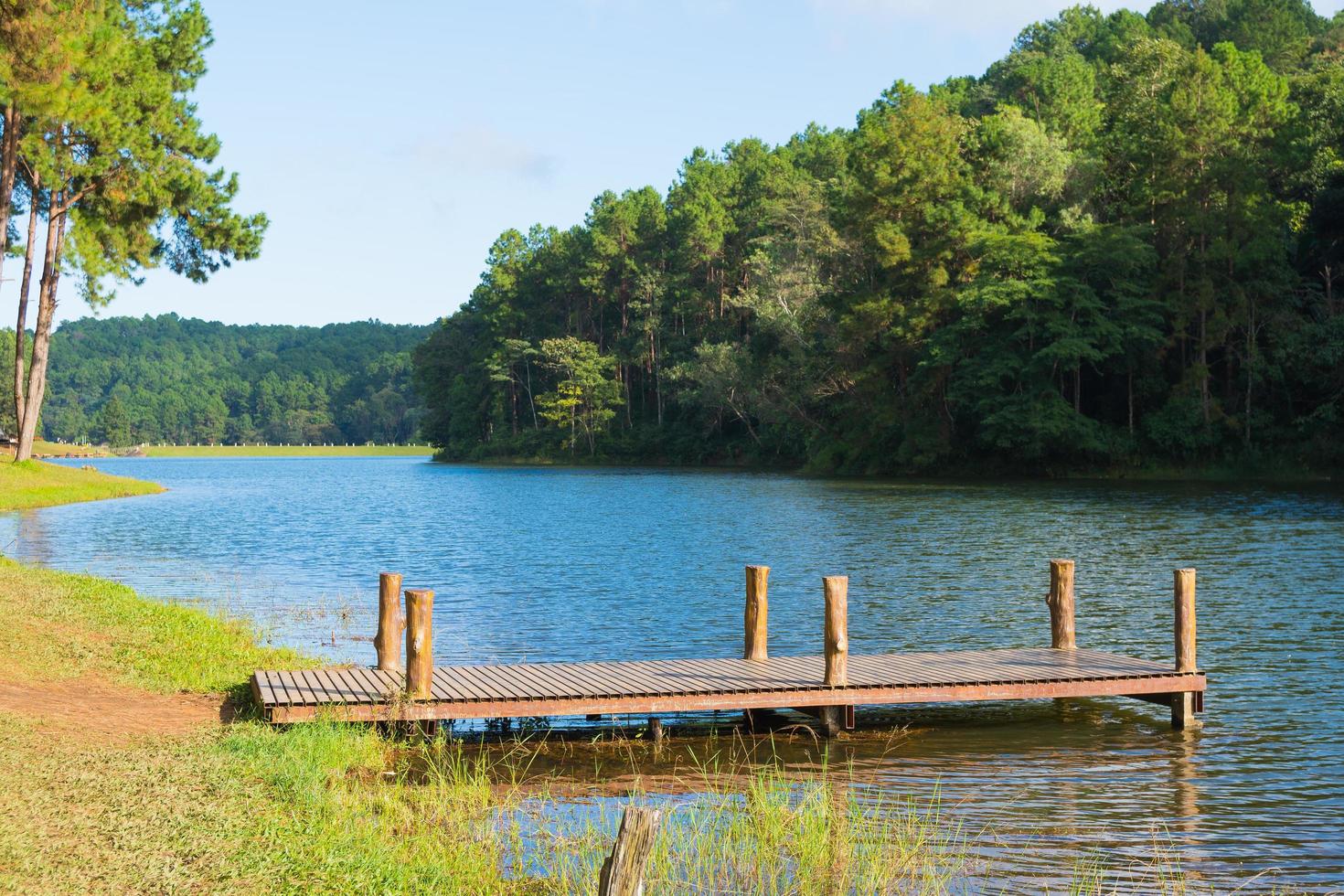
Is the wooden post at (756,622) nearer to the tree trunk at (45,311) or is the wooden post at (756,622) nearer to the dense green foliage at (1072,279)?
the tree trunk at (45,311)

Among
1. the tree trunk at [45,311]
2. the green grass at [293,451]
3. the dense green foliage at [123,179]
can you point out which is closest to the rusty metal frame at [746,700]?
the dense green foliage at [123,179]

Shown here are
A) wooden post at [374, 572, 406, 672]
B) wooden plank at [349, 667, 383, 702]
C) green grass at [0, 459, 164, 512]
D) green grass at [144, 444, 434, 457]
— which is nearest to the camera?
wooden plank at [349, 667, 383, 702]

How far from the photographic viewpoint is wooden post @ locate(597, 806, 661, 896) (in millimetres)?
5168

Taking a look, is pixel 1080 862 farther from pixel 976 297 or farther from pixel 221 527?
pixel 976 297

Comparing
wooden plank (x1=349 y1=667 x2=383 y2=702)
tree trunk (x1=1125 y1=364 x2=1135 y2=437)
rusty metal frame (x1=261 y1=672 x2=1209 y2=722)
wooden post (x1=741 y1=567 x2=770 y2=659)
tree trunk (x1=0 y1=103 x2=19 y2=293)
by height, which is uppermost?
tree trunk (x1=0 y1=103 x2=19 y2=293)

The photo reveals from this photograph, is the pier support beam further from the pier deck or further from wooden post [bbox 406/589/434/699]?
wooden post [bbox 406/589/434/699]

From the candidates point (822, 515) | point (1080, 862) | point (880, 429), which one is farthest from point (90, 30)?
point (880, 429)

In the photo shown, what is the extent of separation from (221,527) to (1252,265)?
45.0 metres

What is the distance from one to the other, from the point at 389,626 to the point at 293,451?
185711 millimetres

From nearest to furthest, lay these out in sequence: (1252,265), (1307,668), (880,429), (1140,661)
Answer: (1140,661) < (1307,668) < (1252,265) < (880,429)

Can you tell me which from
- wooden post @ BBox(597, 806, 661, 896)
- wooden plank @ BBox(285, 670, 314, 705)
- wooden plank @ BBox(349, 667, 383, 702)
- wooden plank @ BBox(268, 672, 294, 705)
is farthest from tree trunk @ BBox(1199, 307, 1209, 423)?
wooden post @ BBox(597, 806, 661, 896)

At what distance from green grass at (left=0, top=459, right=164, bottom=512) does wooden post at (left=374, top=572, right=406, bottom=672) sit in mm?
32692

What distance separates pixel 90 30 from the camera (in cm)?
3092

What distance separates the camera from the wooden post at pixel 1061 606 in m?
15.3
